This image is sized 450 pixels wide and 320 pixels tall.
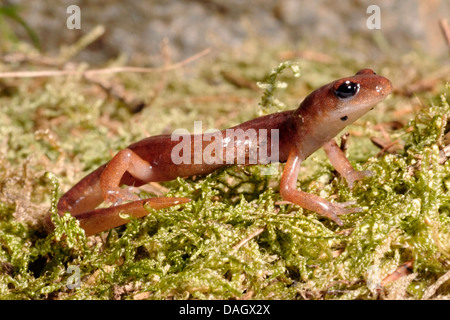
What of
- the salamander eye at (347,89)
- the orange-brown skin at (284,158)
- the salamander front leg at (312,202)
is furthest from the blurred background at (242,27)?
the salamander front leg at (312,202)

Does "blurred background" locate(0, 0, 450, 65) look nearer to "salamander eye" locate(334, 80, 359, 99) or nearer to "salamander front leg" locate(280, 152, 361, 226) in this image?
"salamander eye" locate(334, 80, 359, 99)

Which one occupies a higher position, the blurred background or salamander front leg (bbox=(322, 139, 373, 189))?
the blurred background

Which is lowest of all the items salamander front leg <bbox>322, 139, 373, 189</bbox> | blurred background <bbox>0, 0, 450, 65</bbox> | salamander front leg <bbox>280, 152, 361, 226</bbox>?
salamander front leg <bbox>280, 152, 361, 226</bbox>

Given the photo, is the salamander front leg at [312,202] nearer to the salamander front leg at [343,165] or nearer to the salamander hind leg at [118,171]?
the salamander front leg at [343,165]

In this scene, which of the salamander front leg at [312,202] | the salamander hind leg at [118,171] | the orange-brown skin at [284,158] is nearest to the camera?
the salamander front leg at [312,202]

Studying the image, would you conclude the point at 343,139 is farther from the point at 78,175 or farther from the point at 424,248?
the point at 78,175

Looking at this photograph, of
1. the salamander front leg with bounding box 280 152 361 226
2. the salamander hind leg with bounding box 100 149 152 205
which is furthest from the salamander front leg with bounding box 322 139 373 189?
the salamander hind leg with bounding box 100 149 152 205
